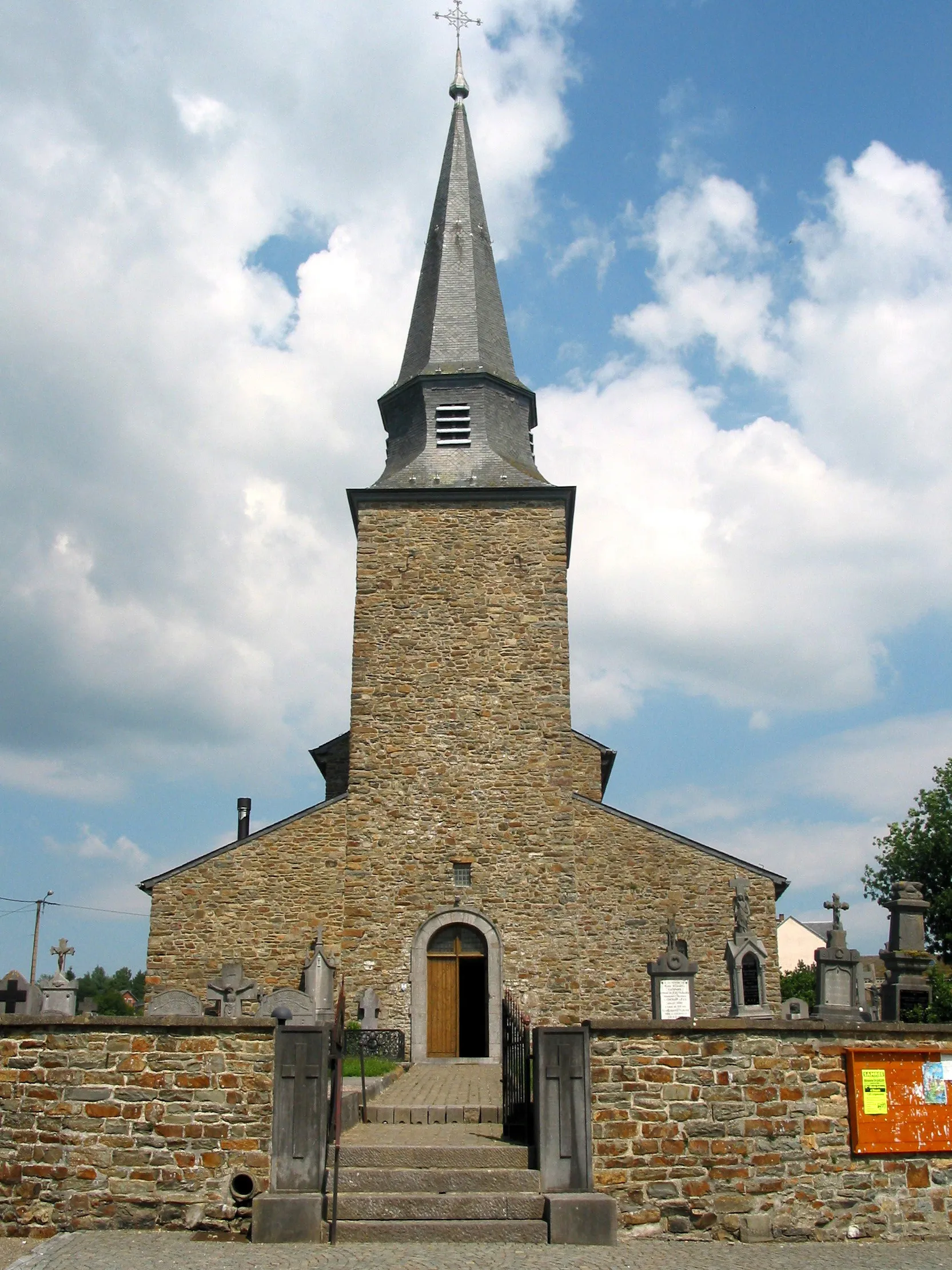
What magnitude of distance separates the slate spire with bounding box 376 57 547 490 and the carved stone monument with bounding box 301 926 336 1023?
880 centimetres

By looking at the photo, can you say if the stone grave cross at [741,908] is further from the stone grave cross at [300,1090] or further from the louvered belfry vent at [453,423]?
the stone grave cross at [300,1090]

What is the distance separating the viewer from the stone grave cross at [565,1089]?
803 cm

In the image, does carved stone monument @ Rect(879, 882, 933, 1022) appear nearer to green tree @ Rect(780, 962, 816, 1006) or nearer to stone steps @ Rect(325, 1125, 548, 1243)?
stone steps @ Rect(325, 1125, 548, 1243)

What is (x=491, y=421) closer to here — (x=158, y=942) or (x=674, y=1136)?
(x=158, y=942)

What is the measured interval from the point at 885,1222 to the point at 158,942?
13.5 m

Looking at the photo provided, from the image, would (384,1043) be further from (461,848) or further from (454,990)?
(461,848)

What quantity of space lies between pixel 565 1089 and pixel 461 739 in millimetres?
11584

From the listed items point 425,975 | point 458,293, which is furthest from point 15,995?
point 458,293

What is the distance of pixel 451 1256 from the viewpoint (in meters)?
7.12

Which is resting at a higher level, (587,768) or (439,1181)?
(587,768)

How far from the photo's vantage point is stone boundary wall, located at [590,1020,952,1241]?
8008 mm

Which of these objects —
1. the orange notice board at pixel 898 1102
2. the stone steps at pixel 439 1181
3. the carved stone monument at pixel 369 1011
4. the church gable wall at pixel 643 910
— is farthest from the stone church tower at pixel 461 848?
the stone steps at pixel 439 1181

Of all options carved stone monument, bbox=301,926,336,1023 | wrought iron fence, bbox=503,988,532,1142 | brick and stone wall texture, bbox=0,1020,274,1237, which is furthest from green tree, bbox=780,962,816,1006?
brick and stone wall texture, bbox=0,1020,274,1237

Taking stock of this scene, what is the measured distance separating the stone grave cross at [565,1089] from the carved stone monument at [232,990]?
325 inches
